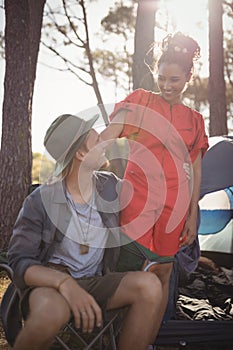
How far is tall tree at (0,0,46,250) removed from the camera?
5.09 meters

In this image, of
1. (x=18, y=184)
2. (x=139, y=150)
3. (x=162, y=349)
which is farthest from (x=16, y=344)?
(x=18, y=184)

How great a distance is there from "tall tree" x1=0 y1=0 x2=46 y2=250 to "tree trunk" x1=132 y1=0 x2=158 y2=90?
141 cm

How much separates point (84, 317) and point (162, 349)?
4.01ft

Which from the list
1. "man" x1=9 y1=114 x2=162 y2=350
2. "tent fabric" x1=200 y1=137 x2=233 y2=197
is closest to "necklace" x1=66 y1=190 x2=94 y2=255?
"man" x1=9 y1=114 x2=162 y2=350

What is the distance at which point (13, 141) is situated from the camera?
5.14 meters

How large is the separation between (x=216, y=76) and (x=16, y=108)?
4.45m

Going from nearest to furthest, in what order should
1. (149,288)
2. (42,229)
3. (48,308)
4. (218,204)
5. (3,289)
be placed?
(48,308), (149,288), (42,229), (3,289), (218,204)

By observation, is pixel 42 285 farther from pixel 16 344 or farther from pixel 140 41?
pixel 140 41

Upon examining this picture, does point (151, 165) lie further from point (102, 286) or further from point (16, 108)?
point (16, 108)

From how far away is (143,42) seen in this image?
6.40 metres

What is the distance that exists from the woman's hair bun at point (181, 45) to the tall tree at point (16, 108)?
288 centimetres

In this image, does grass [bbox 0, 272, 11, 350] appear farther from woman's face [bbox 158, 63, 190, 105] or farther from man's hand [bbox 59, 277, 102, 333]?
woman's face [bbox 158, 63, 190, 105]

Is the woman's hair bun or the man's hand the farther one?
the woman's hair bun

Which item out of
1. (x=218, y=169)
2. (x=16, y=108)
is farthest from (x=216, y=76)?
(x=218, y=169)
